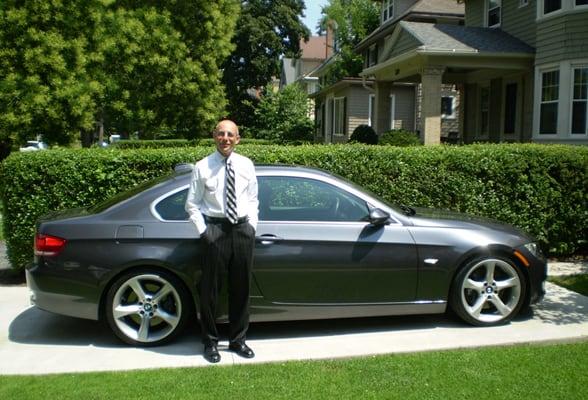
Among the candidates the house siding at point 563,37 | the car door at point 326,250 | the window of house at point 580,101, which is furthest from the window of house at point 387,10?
the car door at point 326,250

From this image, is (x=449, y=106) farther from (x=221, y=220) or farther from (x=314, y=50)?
(x=314, y=50)

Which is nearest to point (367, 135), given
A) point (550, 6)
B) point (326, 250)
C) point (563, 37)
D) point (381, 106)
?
point (381, 106)

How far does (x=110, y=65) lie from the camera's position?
716 inches

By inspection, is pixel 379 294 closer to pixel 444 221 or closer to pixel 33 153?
pixel 444 221

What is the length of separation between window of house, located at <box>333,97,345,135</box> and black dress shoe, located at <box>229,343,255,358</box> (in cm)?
2537

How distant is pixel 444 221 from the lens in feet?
18.2

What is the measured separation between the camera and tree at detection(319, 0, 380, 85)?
37031mm

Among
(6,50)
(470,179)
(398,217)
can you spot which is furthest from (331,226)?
(6,50)

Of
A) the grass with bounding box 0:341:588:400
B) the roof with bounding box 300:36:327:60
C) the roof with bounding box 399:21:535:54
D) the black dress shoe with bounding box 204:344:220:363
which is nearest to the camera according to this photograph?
the grass with bounding box 0:341:588:400

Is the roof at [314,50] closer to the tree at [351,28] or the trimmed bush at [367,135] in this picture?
the tree at [351,28]

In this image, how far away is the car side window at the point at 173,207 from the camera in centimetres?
515

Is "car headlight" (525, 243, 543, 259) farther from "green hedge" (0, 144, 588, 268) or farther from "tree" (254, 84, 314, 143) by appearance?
"tree" (254, 84, 314, 143)

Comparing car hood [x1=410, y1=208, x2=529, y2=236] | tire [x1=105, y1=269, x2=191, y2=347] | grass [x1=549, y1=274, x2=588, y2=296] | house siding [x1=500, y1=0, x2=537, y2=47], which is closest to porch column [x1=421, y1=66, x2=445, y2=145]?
house siding [x1=500, y1=0, x2=537, y2=47]

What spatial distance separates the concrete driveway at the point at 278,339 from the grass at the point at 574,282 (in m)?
0.84
